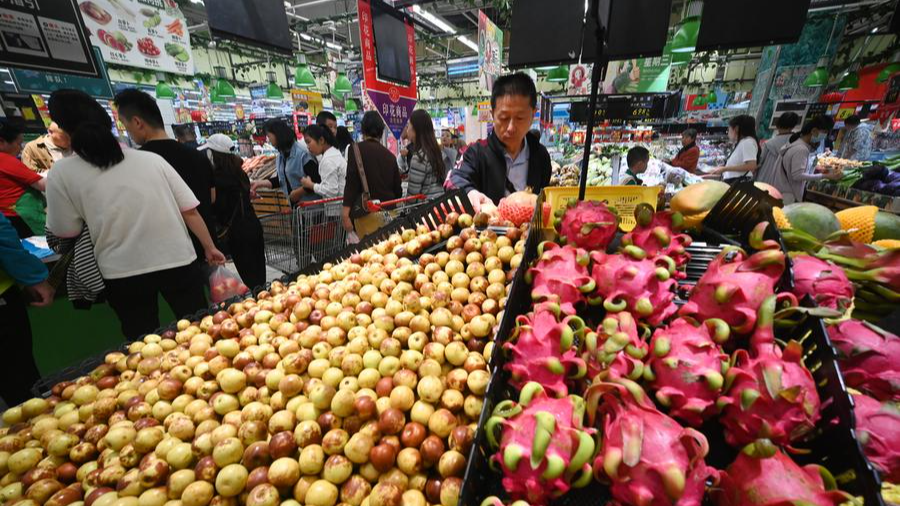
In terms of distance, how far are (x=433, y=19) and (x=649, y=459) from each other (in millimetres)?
13469

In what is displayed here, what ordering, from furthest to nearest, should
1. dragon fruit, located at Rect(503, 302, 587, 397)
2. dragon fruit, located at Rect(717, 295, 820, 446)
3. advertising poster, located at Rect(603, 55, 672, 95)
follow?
advertising poster, located at Rect(603, 55, 672, 95)
dragon fruit, located at Rect(503, 302, 587, 397)
dragon fruit, located at Rect(717, 295, 820, 446)

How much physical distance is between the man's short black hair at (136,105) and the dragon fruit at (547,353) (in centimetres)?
294

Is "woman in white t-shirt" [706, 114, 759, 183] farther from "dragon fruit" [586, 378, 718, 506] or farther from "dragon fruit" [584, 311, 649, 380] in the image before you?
"dragon fruit" [586, 378, 718, 506]

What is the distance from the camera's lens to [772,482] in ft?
1.88

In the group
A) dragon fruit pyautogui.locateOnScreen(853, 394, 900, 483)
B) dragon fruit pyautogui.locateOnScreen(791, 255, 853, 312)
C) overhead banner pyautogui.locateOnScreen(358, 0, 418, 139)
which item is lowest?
dragon fruit pyautogui.locateOnScreen(853, 394, 900, 483)

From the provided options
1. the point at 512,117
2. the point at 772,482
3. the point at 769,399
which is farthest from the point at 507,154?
the point at 772,482

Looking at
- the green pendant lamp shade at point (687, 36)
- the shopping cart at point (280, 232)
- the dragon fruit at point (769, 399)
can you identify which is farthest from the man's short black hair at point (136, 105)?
the green pendant lamp shade at point (687, 36)

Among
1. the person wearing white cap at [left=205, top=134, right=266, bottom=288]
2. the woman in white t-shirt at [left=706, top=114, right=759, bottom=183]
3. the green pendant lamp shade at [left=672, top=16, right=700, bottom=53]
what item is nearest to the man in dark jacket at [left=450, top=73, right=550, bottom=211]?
the person wearing white cap at [left=205, top=134, right=266, bottom=288]

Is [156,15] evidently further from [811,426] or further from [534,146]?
[811,426]

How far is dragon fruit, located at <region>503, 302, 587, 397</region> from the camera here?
797 millimetres

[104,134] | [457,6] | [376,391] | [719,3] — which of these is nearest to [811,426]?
[376,391]

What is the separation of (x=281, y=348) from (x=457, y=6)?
12.1 m

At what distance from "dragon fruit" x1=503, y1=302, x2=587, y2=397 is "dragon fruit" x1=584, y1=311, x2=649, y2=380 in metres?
0.03

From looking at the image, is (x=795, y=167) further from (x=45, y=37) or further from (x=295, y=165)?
(x=45, y=37)
